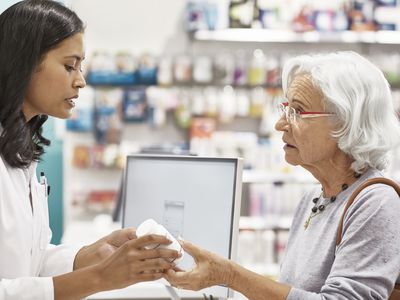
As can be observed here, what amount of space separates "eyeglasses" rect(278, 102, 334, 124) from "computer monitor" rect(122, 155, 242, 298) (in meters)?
0.23

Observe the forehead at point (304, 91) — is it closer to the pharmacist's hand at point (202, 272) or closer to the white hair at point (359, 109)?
the white hair at point (359, 109)

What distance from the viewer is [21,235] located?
183 cm

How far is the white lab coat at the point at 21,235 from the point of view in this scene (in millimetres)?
1719

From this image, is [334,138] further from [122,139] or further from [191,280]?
[122,139]

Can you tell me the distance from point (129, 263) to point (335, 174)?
2.61 ft

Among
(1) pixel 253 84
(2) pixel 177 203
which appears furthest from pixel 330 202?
(1) pixel 253 84

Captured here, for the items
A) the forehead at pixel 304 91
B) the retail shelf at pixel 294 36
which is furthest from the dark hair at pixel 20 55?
the retail shelf at pixel 294 36

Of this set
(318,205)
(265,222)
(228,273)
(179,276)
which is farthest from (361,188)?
(265,222)

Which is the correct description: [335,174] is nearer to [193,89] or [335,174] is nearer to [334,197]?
[334,197]

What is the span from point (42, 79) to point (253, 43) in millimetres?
4702

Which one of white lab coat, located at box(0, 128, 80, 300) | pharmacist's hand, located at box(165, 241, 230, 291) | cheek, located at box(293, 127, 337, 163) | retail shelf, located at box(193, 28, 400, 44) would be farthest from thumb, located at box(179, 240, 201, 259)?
retail shelf, located at box(193, 28, 400, 44)

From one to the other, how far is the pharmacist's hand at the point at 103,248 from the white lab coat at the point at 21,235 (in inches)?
6.6

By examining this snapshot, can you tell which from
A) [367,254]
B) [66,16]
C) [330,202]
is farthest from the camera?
[330,202]

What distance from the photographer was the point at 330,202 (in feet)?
6.82
